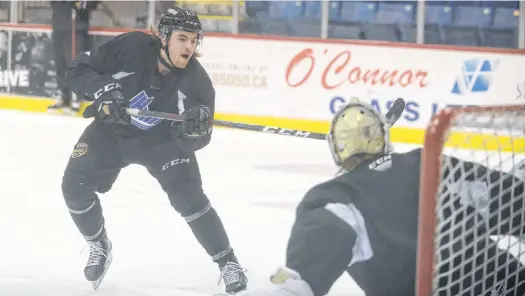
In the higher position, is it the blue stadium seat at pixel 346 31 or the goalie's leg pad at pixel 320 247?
the blue stadium seat at pixel 346 31

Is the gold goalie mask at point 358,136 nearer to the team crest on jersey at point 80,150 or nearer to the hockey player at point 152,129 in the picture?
the hockey player at point 152,129

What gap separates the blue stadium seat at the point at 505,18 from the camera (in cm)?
653

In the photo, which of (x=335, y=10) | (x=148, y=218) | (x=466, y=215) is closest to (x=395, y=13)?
(x=335, y=10)

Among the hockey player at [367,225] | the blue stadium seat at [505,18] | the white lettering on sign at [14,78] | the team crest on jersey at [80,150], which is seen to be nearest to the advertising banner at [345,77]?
the blue stadium seat at [505,18]

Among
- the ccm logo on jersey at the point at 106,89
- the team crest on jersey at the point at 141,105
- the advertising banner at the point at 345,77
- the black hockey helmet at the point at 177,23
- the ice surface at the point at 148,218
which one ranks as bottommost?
the ice surface at the point at 148,218

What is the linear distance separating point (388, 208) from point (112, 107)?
1.19 m

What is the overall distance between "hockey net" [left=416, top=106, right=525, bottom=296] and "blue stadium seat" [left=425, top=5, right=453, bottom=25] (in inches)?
189

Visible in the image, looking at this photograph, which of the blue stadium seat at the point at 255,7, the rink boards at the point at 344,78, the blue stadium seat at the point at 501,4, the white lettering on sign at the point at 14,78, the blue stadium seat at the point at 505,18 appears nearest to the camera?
the rink boards at the point at 344,78

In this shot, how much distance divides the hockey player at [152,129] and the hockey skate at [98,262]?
16 centimetres

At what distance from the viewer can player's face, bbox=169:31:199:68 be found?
2.72 m

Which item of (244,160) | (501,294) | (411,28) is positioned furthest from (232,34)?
(501,294)

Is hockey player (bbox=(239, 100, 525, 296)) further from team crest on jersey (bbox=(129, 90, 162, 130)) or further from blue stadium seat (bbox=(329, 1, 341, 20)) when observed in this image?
blue stadium seat (bbox=(329, 1, 341, 20))

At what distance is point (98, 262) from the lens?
290 cm

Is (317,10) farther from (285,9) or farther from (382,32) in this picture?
(382,32)
